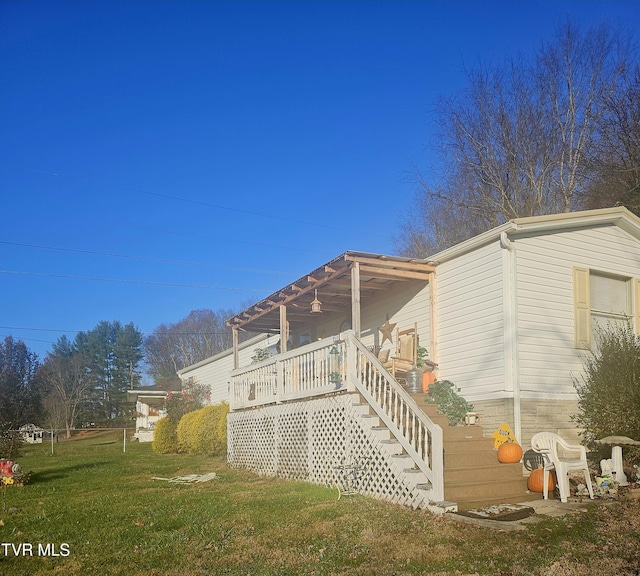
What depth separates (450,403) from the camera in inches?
376

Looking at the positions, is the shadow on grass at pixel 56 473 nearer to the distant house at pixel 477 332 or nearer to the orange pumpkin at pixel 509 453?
the distant house at pixel 477 332

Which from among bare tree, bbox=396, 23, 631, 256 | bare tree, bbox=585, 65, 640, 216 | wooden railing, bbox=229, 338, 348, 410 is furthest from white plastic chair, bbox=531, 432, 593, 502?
bare tree, bbox=396, 23, 631, 256

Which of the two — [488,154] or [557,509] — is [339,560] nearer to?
[557,509]

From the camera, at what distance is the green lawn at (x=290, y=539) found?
16.1ft

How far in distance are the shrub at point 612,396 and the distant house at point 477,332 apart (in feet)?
1.60

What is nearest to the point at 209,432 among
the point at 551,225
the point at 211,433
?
the point at 211,433

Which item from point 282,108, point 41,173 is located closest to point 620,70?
point 282,108

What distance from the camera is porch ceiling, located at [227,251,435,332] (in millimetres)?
10859

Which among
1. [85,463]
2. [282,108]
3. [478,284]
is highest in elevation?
[282,108]

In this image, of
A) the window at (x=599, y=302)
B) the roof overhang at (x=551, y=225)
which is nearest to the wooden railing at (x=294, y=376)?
the roof overhang at (x=551, y=225)

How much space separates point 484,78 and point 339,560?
69.1ft

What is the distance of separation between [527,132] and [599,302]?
1248 cm

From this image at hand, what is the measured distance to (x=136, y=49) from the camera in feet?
47.1

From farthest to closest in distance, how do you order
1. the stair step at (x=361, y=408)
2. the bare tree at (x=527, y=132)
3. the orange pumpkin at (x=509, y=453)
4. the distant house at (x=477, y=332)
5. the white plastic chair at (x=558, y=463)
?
the bare tree at (x=527, y=132)
the distant house at (x=477, y=332)
the stair step at (x=361, y=408)
the orange pumpkin at (x=509, y=453)
the white plastic chair at (x=558, y=463)
